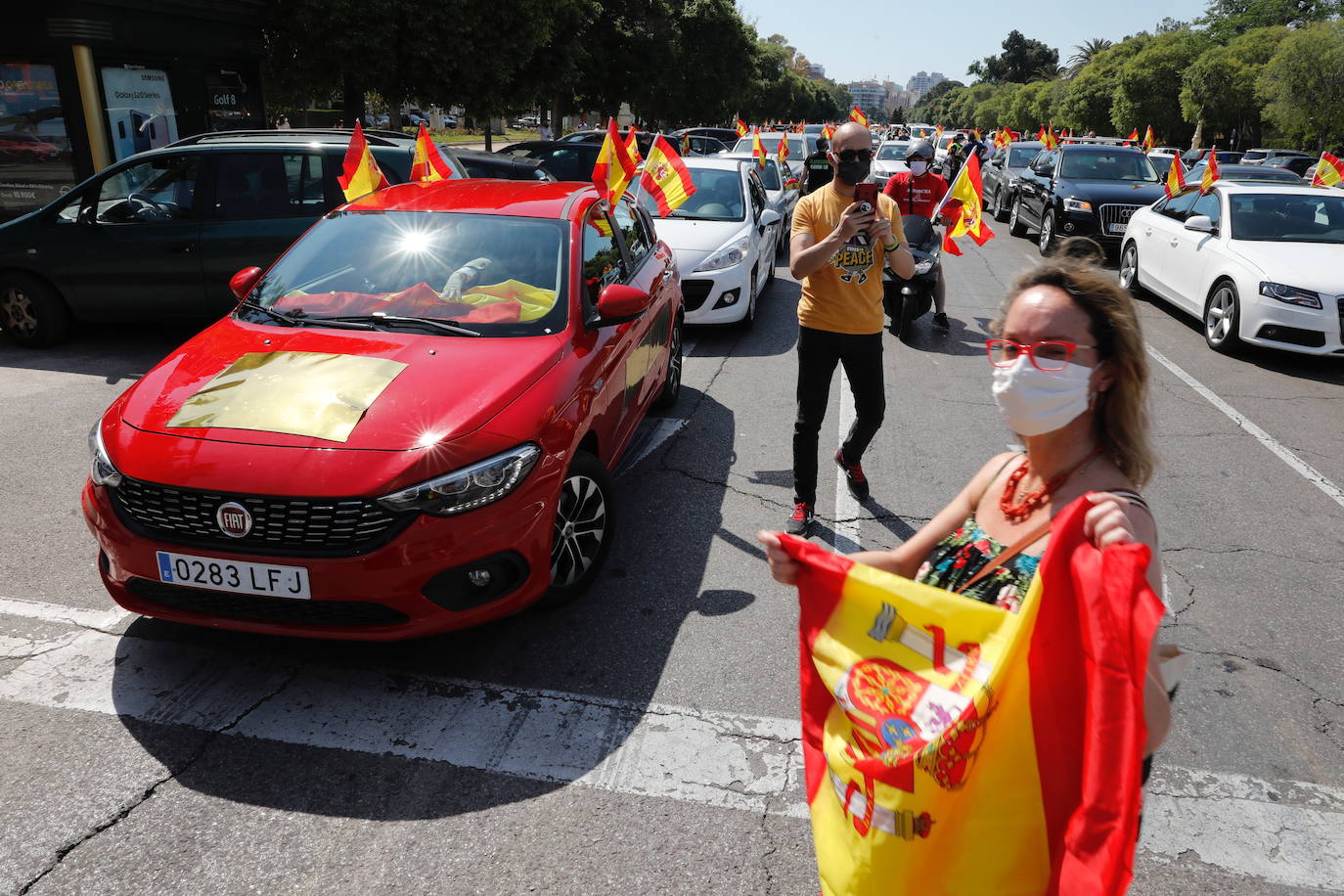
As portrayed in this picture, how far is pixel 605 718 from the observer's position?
335 centimetres

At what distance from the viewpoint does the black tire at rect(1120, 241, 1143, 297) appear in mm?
11698

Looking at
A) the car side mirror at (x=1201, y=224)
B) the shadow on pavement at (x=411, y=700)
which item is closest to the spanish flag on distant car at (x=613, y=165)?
the shadow on pavement at (x=411, y=700)

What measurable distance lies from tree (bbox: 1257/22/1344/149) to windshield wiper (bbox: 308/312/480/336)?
128 ft

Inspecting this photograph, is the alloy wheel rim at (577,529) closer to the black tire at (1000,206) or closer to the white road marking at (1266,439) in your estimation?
the white road marking at (1266,439)

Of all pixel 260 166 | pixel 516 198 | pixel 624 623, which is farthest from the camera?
pixel 260 166

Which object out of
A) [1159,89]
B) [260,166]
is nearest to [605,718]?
[260,166]

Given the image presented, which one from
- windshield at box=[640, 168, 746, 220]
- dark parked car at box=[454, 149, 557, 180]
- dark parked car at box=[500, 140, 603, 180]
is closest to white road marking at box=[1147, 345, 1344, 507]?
windshield at box=[640, 168, 746, 220]

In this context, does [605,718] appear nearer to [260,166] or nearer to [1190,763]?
[1190,763]

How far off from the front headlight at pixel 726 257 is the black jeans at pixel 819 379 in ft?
14.8

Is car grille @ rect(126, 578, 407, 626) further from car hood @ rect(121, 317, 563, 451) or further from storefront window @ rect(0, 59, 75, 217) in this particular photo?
storefront window @ rect(0, 59, 75, 217)

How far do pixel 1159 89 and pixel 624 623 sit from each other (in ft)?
180

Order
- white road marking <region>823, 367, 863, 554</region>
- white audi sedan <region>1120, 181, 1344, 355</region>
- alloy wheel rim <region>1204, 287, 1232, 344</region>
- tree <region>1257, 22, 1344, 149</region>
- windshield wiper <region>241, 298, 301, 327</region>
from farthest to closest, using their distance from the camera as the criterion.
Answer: tree <region>1257, 22, 1344, 149</region>, alloy wheel rim <region>1204, 287, 1232, 344</region>, white audi sedan <region>1120, 181, 1344, 355</region>, white road marking <region>823, 367, 863, 554</region>, windshield wiper <region>241, 298, 301, 327</region>

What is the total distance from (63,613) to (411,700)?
5.64 ft

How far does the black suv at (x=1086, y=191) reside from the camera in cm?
1405
